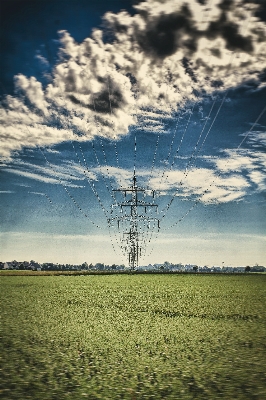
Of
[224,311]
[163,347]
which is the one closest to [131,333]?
[163,347]

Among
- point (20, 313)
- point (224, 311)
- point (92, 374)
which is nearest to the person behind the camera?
point (92, 374)

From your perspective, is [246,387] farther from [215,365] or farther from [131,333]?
[131,333]

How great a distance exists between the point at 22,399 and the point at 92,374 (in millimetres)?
1446

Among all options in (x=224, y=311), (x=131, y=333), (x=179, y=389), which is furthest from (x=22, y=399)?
(x=224, y=311)

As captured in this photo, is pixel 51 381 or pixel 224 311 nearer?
pixel 51 381

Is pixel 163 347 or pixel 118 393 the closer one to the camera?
pixel 118 393

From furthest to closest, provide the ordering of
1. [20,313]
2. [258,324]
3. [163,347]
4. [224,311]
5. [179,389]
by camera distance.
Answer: [224,311] < [20,313] < [258,324] < [163,347] < [179,389]

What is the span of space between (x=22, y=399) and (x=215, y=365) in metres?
3.25

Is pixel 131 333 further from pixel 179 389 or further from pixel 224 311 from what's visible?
pixel 224 311

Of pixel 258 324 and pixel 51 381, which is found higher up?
pixel 258 324

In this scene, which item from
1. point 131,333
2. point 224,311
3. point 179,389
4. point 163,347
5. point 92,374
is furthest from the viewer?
point 224,311

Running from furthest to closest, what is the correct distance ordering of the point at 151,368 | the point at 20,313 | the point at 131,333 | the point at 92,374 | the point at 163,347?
the point at 20,313 < the point at 131,333 < the point at 163,347 < the point at 151,368 < the point at 92,374

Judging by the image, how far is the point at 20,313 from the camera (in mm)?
13992

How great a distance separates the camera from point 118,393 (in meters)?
5.38
